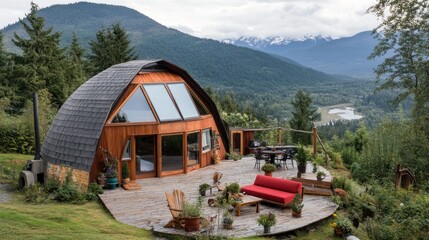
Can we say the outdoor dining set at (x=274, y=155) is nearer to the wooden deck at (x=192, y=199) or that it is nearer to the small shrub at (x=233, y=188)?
the wooden deck at (x=192, y=199)

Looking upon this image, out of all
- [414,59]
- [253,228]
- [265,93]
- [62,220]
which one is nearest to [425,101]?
[414,59]

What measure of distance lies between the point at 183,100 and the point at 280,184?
620 centimetres

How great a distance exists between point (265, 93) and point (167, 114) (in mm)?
104106

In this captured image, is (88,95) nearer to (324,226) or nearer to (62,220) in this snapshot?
(62,220)

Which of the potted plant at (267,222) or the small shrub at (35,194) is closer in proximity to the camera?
the potted plant at (267,222)

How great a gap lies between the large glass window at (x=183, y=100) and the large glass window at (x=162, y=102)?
349 millimetres

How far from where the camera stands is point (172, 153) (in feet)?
49.4

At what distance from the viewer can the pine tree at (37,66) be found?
103ft

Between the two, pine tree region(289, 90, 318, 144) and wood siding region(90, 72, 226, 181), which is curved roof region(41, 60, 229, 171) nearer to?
wood siding region(90, 72, 226, 181)

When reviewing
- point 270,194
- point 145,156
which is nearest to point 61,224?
point 270,194

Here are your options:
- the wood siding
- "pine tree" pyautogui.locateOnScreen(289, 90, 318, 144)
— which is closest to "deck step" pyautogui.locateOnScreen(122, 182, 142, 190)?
the wood siding

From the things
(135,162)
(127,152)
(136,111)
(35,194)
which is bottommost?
(35,194)

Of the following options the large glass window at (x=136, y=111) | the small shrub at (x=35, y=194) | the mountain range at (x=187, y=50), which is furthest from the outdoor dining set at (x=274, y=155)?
the mountain range at (x=187, y=50)

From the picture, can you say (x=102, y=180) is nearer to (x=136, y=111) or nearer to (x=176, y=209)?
(x=136, y=111)
